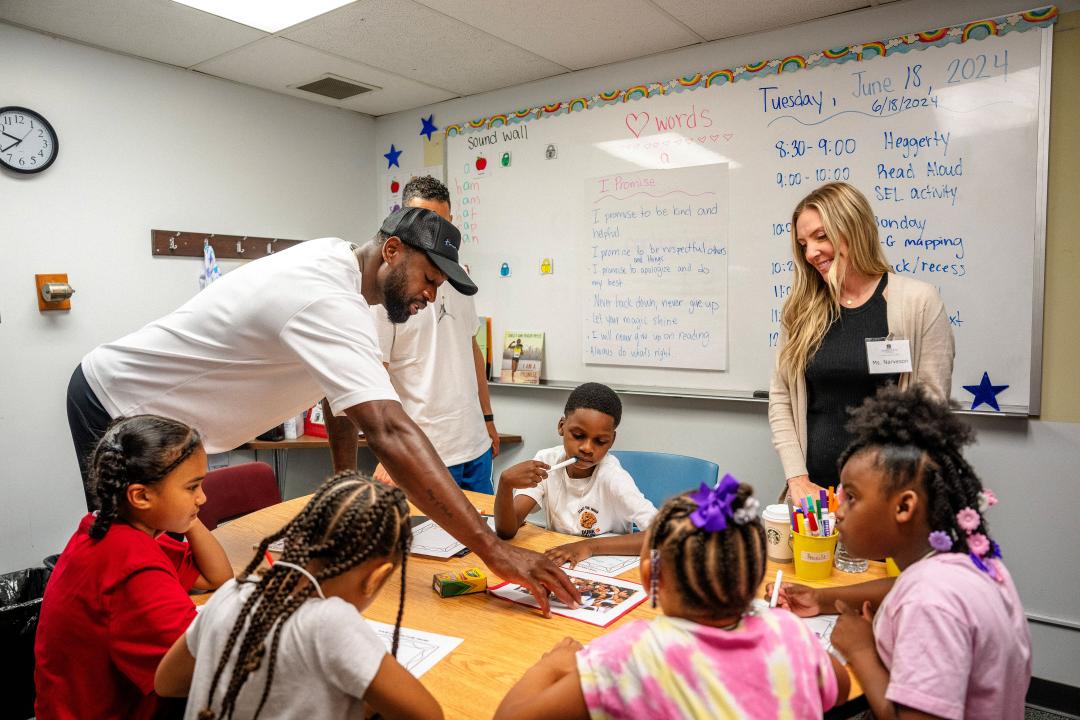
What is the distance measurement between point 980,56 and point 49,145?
368 cm

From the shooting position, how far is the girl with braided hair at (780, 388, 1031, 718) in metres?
1.05

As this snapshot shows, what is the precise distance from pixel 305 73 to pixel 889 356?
3.00 metres

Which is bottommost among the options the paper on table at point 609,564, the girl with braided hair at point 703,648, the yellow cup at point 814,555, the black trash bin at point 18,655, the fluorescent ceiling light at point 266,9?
the black trash bin at point 18,655

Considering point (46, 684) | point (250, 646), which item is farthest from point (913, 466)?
point (46, 684)

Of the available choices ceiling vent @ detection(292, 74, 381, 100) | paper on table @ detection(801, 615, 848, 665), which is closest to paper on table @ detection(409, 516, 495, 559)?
paper on table @ detection(801, 615, 848, 665)

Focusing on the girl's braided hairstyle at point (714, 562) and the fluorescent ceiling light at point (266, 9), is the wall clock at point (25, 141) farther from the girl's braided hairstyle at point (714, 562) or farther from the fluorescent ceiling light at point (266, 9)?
the girl's braided hairstyle at point (714, 562)

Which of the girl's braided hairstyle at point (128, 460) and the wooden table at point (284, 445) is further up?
the girl's braided hairstyle at point (128, 460)

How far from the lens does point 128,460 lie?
1.37 metres

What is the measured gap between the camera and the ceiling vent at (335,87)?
371cm

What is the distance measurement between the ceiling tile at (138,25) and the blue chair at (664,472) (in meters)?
2.36

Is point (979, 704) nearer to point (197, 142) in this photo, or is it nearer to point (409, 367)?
point (409, 367)

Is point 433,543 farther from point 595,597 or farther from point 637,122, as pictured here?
point 637,122

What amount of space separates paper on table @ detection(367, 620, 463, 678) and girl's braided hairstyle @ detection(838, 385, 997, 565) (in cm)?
87

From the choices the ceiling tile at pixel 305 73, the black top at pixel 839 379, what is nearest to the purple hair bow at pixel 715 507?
the black top at pixel 839 379
